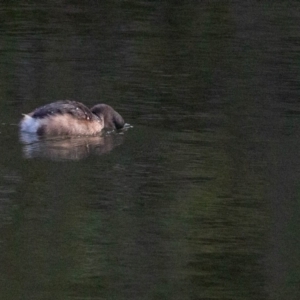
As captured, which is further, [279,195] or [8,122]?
[8,122]

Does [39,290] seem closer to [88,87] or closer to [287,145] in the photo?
[287,145]

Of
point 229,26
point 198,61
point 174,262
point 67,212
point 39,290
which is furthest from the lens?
point 229,26

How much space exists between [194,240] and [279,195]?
1.16 m

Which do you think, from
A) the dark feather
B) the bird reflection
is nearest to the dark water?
the bird reflection

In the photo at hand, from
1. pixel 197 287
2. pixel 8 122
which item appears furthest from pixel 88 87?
pixel 197 287

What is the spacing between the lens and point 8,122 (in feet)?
30.3

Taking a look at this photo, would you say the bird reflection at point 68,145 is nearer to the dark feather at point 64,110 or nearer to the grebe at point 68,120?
the grebe at point 68,120

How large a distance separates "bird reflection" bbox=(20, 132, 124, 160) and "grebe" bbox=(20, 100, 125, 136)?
7 cm

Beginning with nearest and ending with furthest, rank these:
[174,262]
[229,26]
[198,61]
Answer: [174,262]
[198,61]
[229,26]

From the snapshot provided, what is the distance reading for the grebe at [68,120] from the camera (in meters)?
8.89

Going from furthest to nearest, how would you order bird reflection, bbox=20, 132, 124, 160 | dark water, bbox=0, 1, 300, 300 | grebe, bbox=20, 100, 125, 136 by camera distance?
grebe, bbox=20, 100, 125, 136, bird reflection, bbox=20, 132, 124, 160, dark water, bbox=0, 1, 300, 300

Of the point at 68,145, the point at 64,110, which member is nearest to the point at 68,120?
the point at 64,110

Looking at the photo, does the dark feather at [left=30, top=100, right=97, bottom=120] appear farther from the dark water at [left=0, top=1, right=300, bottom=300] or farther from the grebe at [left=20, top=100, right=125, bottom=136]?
the dark water at [left=0, top=1, right=300, bottom=300]

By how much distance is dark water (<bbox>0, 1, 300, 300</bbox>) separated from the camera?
614 cm
